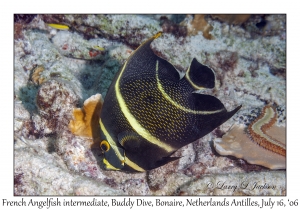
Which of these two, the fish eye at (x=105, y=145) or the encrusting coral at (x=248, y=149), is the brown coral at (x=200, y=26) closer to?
the encrusting coral at (x=248, y=149)

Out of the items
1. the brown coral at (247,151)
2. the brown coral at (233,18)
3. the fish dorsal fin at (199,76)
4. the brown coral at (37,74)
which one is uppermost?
the brown coral at (233,18)

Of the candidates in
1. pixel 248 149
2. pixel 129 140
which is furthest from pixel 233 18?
pixel 129 140

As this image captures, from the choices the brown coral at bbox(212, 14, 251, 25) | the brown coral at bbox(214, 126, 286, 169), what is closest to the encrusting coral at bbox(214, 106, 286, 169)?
the brown coral at bbox(214, 126, 286, 169)

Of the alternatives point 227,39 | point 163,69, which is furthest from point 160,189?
point 227,39

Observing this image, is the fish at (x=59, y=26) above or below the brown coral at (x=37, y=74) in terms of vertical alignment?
above

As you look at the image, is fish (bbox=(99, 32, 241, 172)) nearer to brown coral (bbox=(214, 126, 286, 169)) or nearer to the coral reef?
the coral reef

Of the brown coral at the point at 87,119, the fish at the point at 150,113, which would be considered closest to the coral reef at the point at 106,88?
the brown coral at the point at 87,119
